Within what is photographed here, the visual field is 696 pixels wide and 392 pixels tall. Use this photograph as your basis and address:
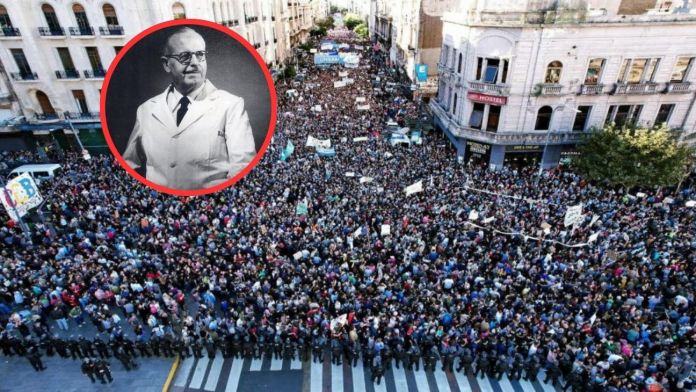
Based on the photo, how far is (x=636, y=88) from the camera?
2795 centimetres

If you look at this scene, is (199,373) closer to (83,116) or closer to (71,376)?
(71,376)

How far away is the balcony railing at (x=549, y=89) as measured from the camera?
28.3m

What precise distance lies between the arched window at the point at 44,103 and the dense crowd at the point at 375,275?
467 inches

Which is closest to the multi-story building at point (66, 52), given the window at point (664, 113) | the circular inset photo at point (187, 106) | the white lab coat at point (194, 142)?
the circular inset photo at point (187, 106)

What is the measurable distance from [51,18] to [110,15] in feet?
16.2

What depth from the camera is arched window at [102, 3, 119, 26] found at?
1265 inches

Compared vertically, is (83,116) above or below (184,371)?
above

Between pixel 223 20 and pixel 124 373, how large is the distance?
36.3m

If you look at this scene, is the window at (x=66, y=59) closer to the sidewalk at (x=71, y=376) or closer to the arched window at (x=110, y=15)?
the arched window at (x=110, y=15)

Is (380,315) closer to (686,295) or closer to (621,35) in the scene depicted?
(686,295)

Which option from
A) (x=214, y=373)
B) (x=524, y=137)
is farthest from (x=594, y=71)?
(x=214, y=373)

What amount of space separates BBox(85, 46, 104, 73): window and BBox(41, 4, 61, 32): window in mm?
2620

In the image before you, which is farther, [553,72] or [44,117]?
[44,117]

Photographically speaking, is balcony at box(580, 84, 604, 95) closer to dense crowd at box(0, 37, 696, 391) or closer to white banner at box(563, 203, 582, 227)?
dense crowd at box(0, 37, 696, 391)
